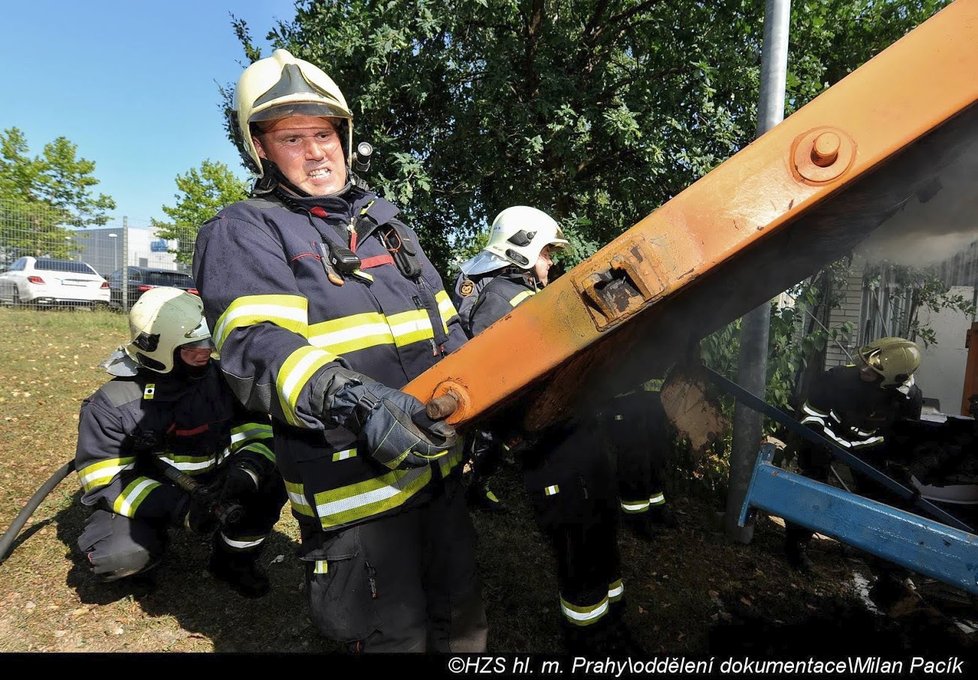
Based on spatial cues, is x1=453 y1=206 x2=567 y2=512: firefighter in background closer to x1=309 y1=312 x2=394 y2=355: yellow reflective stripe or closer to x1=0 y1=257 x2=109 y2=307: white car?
x1=309 y1=312 x2=394 y2=355: yellow reflective stripe

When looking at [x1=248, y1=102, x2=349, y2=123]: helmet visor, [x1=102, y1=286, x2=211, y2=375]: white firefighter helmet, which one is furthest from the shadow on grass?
[x1=248, y1=102, x2=349, y2=123]: helmet visor

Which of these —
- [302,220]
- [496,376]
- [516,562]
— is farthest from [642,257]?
[516,562]

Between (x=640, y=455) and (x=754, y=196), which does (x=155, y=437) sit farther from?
(x=754, y=196)

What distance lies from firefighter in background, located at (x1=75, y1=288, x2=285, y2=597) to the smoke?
3.09 m

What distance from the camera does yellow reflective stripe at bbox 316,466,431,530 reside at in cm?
163

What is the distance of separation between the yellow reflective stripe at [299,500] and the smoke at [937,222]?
2.07m

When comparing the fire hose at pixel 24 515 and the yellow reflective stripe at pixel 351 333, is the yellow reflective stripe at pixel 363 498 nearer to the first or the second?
the yellow reflective stripe at pixel 351 333

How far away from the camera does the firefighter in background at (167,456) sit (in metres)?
3.05

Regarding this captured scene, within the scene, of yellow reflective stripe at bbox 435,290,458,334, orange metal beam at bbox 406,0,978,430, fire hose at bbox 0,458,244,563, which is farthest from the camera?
fire hose at bbox 0,458,244,563

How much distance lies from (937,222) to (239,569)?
3587mm

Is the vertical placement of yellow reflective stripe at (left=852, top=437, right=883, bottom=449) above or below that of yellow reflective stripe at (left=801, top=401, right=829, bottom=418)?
below

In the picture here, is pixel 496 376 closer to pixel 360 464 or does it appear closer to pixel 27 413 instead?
pixel 360 464

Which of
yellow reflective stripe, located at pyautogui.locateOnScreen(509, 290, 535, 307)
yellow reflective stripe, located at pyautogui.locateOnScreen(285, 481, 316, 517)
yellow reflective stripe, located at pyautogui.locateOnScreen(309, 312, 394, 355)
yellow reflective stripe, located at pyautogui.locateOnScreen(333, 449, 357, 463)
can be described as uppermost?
→ yellow reflective stripe, located at pyautogui.locateOnScreen(509, 290, 535, 307)

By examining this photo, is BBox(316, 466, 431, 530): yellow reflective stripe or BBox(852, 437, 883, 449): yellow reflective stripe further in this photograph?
BBox(852, 437, 883, 449): yellow reflective stripe
